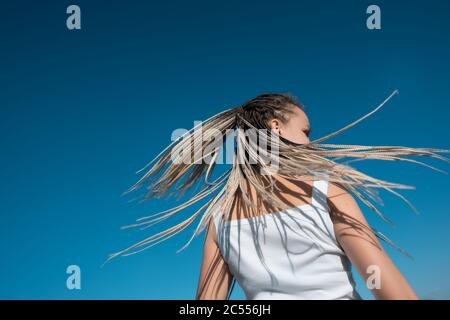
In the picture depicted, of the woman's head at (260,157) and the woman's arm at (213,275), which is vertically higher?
the woman's head at (260,157)

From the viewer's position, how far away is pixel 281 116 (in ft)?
10.8

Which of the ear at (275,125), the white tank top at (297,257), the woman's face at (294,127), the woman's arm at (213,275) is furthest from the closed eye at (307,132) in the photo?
the woman's arm at (213,275)

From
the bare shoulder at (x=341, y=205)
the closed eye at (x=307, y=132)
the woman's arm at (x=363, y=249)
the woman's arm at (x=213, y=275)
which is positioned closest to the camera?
the woman's arm at (x=363, y=249)

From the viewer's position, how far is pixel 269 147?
313cm

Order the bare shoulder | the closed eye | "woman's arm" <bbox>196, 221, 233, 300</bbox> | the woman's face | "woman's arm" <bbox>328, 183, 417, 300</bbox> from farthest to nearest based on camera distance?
1. the closed eye
2. the woman's face
3. "woman's arm" <bbox>196, 221, 233, 300</bbox>
4. the bare shoulder
5. "woman's arm" <bbox>328, 183, 417, 300</bbox>

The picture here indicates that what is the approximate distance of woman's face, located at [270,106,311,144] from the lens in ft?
10.6

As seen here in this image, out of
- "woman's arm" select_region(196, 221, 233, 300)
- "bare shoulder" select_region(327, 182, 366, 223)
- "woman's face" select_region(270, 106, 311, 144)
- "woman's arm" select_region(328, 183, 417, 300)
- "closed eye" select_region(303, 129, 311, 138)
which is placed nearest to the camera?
"woman's arm" select_region(328, 183, 417, 300)

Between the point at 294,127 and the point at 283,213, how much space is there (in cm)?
81

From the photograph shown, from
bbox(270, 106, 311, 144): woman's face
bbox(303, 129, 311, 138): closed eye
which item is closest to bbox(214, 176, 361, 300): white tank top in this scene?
bbox(270, 106, 311, 144): woman's face

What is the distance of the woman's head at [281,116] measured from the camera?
3250 mm

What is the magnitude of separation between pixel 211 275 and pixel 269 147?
3.19 feet

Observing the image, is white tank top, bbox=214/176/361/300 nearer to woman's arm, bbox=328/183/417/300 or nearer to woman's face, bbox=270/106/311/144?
woman's arm, bbox=328/183/417/300

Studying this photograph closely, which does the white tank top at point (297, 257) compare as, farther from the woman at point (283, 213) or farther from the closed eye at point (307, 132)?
the closed eye at point (307, 132)
